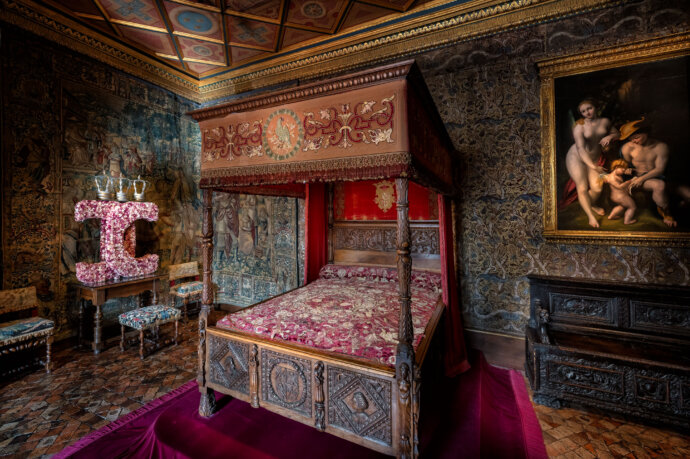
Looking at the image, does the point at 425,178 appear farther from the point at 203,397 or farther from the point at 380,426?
the point at 203,397

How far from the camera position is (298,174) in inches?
93.7

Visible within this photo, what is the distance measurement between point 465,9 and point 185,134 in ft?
19.7

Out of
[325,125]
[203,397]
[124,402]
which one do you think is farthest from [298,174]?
[124,402]

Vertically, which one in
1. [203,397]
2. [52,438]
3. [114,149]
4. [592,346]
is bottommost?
[52,438]

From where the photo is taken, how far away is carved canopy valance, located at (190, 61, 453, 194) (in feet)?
6.67

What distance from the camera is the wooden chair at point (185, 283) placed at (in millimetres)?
5672

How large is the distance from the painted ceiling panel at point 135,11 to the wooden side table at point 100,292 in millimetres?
4209

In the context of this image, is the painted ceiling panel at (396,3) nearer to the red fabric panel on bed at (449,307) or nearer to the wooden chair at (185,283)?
the red fabric panel on bed at (449,307)

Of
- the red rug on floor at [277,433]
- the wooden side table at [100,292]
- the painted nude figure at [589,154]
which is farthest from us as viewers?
the wooden side table at [100,292]

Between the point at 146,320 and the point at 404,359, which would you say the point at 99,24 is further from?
the point at 404,359

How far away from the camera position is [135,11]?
4453 mm

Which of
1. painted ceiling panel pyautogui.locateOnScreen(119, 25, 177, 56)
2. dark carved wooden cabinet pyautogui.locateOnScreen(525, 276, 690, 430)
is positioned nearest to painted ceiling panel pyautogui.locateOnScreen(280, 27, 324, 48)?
painted ceiling panel pyautogui.locateOnScreen(119, 25, 177, 56)

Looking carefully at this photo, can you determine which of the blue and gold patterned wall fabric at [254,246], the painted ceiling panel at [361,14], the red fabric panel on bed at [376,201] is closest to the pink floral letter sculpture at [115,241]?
the blue and gold patterned wall fabric at [254,246]

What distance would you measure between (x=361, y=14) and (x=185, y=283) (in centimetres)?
598
